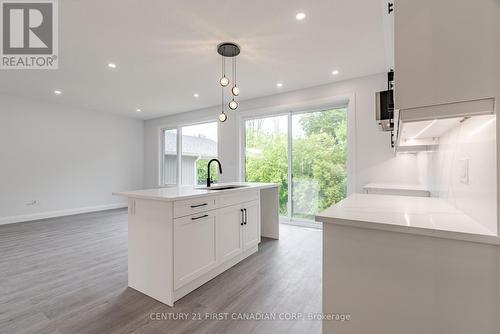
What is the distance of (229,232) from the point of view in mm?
2494

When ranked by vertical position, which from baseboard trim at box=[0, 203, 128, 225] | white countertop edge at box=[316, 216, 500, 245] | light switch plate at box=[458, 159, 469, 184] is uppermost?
light switch plate at box=[458, 159, 469, 184]

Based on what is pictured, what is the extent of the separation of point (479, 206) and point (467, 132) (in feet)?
1.39

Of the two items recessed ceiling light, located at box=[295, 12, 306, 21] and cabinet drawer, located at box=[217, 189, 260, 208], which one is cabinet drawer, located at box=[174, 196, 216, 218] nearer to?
cabinet drawer, located at box=[217, 189, 260, 208]

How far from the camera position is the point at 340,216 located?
109 centimetres

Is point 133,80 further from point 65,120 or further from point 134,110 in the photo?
point 65,120

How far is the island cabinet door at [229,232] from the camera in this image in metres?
2.34

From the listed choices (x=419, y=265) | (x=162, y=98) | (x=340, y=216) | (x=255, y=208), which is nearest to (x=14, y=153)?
(x=162, y=98)

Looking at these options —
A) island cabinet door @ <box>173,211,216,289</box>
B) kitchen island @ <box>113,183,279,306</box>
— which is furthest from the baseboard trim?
island cabinet door @ <box>173,211,216,289</box>

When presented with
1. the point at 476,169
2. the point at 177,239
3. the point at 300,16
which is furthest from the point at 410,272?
the point at 300,16

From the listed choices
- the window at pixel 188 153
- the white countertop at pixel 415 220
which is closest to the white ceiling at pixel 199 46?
the window at pixel 188 153

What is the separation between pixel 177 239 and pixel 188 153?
5.15m

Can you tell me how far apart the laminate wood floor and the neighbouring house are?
3.40 meters

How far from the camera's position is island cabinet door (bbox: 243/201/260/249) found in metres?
2.76

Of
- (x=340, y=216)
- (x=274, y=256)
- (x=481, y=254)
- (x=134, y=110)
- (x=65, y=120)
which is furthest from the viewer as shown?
(x=134, y=110)
